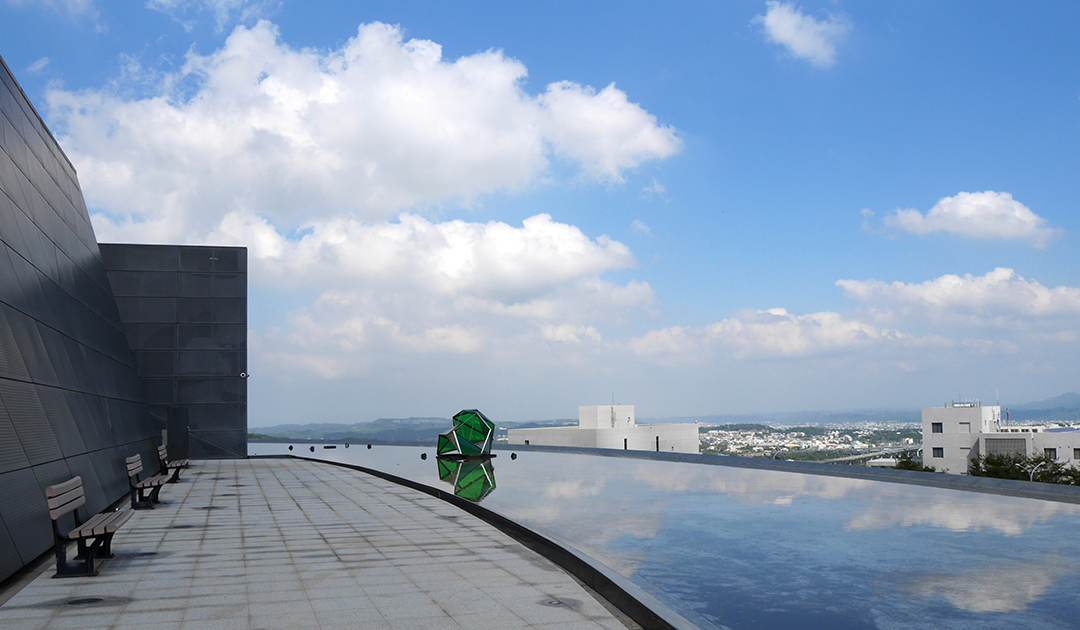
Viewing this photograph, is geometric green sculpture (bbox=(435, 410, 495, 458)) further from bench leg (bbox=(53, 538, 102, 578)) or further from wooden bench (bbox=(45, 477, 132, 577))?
bench leg (bbox=(53, 538, 102, 578))

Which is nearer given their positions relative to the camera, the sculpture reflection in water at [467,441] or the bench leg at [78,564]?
the bench leg at [78,564]

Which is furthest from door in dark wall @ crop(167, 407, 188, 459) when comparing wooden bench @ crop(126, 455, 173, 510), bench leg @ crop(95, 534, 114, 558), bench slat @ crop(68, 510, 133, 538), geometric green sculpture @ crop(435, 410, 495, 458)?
bench slat @ crop(68, 510, 133, 538)

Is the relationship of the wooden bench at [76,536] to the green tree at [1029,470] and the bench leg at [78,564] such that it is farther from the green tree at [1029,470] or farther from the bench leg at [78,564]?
the green tree at [1029,470]

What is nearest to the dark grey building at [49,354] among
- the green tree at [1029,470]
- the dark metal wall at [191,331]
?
the dark metal wall at [191,331]

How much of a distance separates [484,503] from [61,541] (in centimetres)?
657

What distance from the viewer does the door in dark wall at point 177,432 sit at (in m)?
21.2

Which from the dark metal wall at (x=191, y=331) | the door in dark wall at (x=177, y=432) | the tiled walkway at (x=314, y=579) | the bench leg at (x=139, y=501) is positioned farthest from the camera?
the dark metal wall at (x=191, y=331)

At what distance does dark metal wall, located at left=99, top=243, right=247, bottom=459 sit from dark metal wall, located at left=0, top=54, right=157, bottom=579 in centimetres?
999

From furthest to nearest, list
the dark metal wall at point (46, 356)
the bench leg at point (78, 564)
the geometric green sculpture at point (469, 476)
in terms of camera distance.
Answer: the geometric green sculpture at point (469, 476) → the dark metal wall at point (46, 356) → the bench leg at point (78, 564)

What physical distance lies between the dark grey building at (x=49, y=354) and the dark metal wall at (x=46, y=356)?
23 millimetres

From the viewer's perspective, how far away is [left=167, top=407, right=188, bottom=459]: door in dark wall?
21172mm

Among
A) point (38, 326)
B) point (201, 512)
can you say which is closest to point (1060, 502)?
point (201, 512)

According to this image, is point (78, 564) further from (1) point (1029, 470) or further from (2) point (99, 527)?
(1) point (1029, 470)

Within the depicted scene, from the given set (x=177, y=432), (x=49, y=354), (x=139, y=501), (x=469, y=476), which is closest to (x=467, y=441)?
(x=469, y=476)
